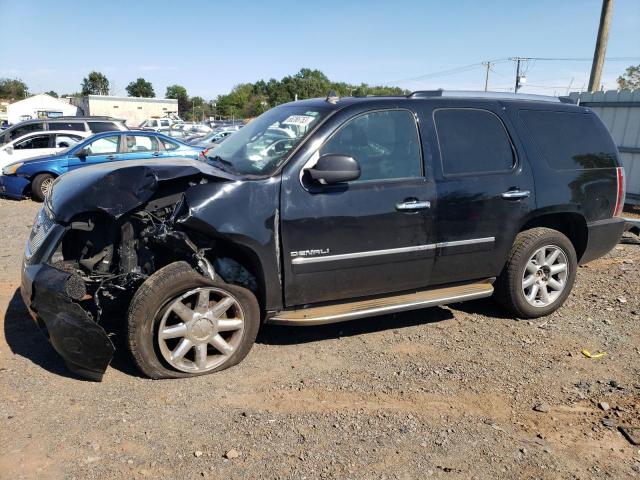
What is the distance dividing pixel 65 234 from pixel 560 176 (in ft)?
13.6

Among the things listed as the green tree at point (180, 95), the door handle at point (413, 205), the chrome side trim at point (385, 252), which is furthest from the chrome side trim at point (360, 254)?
the green tree at point (180, 95)

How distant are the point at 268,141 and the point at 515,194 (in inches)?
84.1

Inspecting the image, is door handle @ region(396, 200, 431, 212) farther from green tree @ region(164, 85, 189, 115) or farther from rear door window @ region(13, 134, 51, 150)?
green tree @ region(164, 85, 189, 115)

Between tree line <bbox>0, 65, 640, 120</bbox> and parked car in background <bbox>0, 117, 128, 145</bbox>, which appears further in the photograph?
tree line <bbox>0, 65, 640, 120</bbox>

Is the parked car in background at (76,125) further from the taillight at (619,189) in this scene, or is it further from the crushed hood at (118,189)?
the taillight at (619,189)

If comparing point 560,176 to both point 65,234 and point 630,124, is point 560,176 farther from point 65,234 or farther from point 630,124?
point 630,124

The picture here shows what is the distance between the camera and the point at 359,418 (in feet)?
10.7

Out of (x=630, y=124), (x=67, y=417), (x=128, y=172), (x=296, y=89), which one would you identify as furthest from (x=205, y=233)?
(x=296, y=89)

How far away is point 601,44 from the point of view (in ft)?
46.9

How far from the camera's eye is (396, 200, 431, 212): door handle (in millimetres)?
4000

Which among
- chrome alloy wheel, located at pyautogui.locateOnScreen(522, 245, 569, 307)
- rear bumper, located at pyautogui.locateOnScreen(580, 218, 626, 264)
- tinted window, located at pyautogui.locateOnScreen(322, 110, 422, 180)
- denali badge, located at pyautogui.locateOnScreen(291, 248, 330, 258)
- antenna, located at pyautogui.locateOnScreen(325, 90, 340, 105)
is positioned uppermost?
antenna, located at pyautogui.locateOnScreen(325, 90, 340, 105)

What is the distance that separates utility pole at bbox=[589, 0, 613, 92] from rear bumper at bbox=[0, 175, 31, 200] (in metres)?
14.7

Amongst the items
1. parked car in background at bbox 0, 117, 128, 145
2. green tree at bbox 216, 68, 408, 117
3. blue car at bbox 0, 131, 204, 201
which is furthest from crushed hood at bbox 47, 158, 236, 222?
green tree at bbox 216, 68, 408, 117

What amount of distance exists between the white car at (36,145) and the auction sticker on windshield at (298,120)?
11.1m
